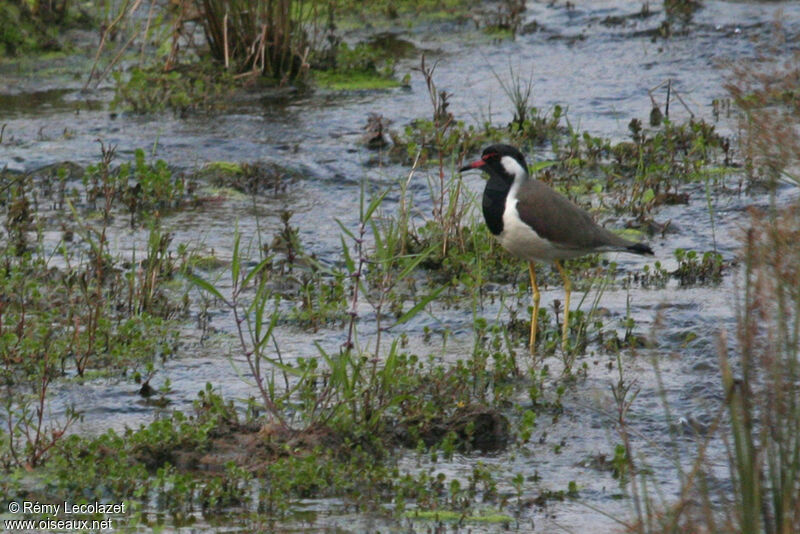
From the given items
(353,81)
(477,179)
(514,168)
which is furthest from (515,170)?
(353,81)

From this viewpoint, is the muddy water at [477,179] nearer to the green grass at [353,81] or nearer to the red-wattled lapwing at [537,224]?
the green grass at [353,81]

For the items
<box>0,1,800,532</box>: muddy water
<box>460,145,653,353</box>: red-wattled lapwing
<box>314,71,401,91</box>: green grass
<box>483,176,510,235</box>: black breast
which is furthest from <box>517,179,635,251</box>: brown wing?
<box>314,71,401,91</box>: green grass

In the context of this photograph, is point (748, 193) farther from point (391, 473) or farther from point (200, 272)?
point (391, 473)

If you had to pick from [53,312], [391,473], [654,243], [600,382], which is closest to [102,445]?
[391,473]

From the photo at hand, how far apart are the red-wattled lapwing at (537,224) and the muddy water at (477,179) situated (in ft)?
1.52

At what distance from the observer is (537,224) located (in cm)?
676

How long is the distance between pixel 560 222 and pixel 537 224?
0.14 metres

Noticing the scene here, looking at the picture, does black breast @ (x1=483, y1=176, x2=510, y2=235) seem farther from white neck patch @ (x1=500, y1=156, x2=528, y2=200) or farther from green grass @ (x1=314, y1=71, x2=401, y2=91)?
green grass @ (x1=314, y1=71, x2=401, y2=91)

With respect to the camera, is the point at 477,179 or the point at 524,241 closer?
the point at 524,241

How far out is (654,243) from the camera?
8258 millimetres

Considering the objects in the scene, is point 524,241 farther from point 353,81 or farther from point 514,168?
point 353,81

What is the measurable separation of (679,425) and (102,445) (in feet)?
8.47

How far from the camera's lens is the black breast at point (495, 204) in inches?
273

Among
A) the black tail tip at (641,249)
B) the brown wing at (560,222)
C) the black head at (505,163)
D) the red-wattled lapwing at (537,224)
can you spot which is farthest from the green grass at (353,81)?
the black tail tip at (641,249)
